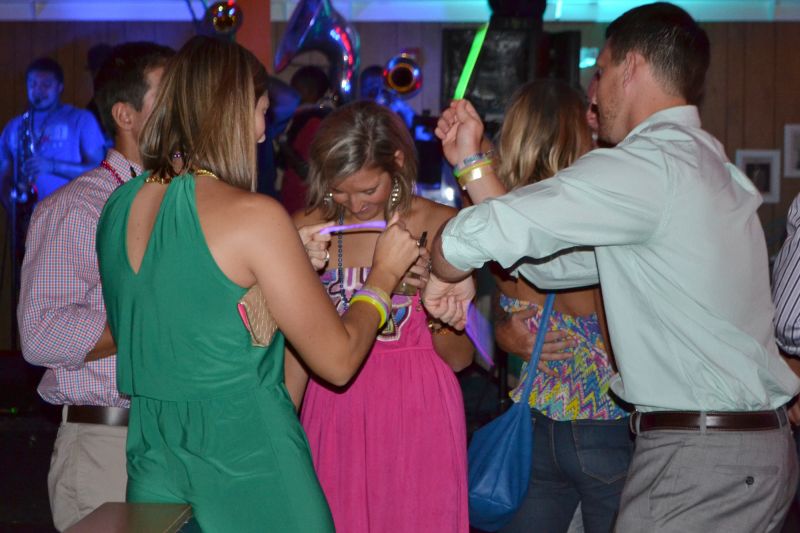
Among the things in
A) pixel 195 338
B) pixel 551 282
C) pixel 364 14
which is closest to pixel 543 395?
pixel 551 282

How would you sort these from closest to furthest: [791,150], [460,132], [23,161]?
[460,132] < [23,161] < [791,150]

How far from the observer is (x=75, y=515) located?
92.3 inches

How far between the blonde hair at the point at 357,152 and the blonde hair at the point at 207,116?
2.88 ft

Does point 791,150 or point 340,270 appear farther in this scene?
point 791,150

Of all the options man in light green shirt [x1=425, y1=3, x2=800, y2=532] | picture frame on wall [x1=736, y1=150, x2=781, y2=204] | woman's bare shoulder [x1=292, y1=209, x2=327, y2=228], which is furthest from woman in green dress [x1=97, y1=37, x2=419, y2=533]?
picture frame on wall [x1=736, y1=150, x2=781, y2=204]

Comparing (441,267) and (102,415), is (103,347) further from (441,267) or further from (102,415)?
(441,267)

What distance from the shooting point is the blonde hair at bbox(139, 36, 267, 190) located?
185 cm

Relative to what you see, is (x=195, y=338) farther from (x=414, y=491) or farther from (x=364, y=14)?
(x=364, y=14)

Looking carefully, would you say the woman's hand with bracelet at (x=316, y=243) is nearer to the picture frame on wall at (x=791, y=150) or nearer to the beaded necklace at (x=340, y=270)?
the beaded necklace at (x=340, y=270)

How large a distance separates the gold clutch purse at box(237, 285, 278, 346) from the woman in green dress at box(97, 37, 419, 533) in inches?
0.5

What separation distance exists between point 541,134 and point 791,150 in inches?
258

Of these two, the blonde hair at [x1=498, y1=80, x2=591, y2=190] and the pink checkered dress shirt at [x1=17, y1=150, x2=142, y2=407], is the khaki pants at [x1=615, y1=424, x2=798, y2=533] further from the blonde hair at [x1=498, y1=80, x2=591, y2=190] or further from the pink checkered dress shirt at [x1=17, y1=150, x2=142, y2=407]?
the pink checkered dress shirt at [x1=17, y1=150, x2=142, y2=407]

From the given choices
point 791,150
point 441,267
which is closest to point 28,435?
point 441,267

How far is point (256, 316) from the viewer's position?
180 cm
